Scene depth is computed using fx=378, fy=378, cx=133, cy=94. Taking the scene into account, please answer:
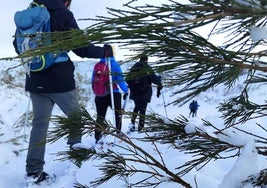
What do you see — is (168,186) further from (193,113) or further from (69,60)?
(193,113)

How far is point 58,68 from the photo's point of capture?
372 cm

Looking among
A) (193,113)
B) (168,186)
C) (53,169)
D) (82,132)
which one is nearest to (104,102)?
(53,169)

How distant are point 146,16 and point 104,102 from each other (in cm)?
537

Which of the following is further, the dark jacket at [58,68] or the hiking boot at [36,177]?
the hiking boot at [36,177]

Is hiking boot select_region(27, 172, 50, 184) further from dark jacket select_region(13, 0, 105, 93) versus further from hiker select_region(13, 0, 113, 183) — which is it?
dark jacket select_region(13, 0, 105, 93)

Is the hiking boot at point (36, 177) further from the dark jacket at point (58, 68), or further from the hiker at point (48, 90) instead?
the dark jacket at point (58, 68)

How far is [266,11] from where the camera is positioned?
1.00m

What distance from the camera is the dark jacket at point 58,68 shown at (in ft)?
11.7

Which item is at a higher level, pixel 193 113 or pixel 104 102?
pixel 104 102

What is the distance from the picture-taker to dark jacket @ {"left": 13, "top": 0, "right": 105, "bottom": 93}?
3561mm

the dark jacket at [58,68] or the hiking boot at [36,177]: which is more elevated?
the dark jacket at [58,68]

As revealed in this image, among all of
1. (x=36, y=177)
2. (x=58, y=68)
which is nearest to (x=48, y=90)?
(x=58, y=68)

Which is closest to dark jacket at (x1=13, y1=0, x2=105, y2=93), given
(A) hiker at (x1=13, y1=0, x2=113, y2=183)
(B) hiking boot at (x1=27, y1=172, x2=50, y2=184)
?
(A) hiker at (x1=13, y1=0, x2=113, y2=183)

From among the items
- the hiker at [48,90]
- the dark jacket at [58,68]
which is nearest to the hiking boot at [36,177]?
the hiker at [48,90]
